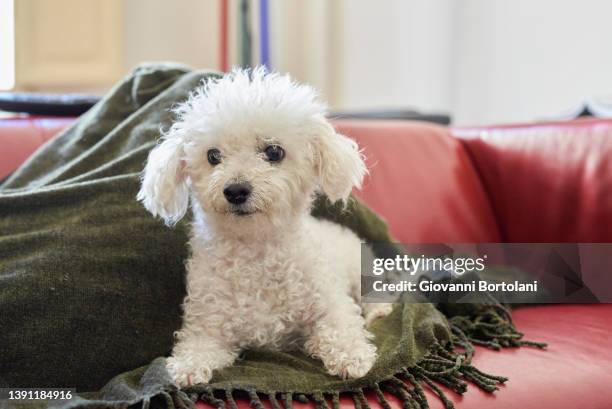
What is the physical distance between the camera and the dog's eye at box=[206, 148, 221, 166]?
127 cm

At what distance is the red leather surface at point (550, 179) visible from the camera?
1865 millimetres

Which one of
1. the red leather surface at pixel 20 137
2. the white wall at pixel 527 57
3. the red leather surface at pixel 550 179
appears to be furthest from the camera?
the white wall at pixel 527 57

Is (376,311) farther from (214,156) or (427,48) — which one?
(427,48)

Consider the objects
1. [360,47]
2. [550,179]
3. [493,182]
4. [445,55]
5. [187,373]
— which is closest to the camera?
[187,373]

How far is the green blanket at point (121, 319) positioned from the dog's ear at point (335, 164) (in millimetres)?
299

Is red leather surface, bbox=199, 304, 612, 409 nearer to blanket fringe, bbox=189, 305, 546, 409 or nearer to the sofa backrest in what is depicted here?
blanket fringe, bbox=189, 305, 546, 409

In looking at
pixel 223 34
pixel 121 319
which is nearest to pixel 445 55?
pixel 223 34

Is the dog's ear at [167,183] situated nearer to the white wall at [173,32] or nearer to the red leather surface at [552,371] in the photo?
the red leather surface at [552,371]

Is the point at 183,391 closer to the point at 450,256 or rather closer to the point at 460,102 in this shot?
the point at 450,256

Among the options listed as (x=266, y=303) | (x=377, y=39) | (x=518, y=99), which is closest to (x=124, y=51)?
(x=377, y=39)

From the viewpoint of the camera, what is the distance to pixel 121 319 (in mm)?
1253

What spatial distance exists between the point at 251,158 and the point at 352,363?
41 cm

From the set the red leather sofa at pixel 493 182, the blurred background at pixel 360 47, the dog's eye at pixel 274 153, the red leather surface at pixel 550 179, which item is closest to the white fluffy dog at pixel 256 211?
the dog's eye at pixel 274 153
